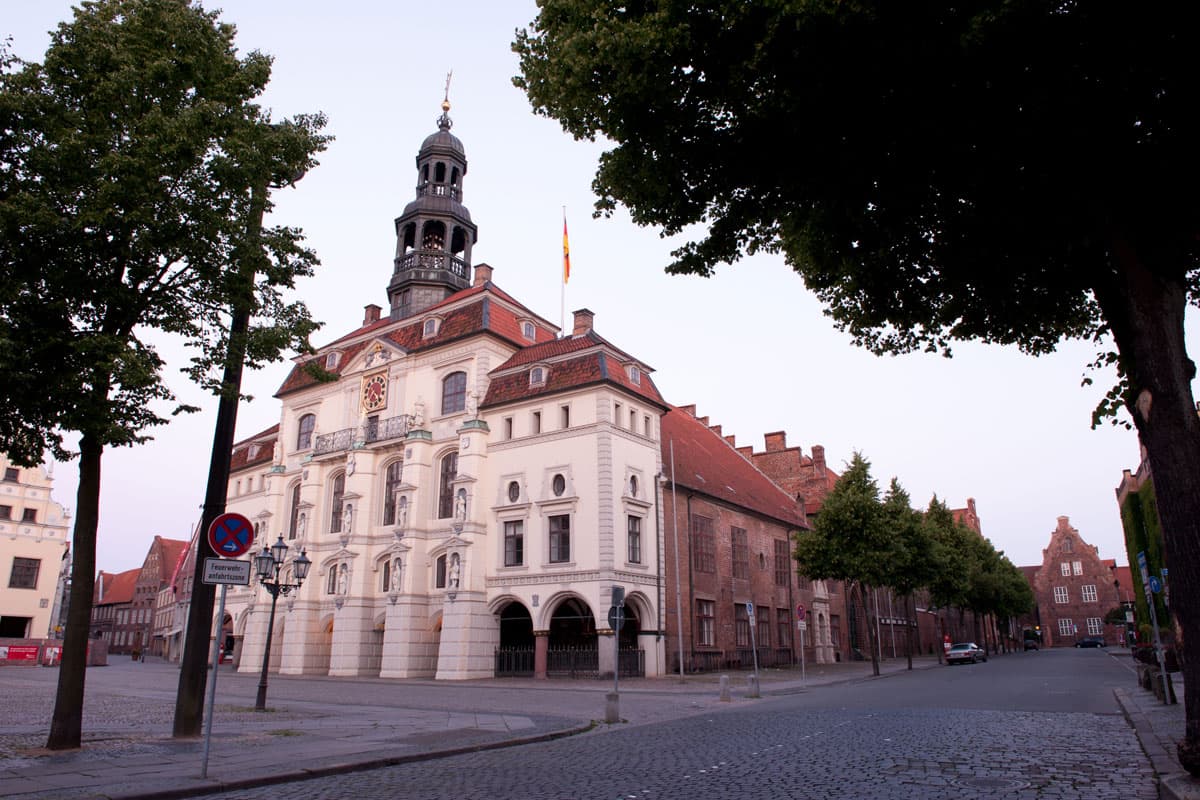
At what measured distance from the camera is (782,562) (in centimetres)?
4609

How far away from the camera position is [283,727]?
47.3 ft

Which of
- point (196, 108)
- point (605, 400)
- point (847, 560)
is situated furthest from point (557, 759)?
point (847, 560)

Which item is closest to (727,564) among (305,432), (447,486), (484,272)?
(447,486)

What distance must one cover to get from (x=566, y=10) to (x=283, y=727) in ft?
40.8

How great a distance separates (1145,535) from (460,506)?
3402cm

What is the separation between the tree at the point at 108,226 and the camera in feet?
36.1

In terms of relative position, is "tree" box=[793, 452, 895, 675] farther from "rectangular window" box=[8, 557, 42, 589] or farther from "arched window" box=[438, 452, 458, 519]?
"rectangular window" box=[8, 557, 42, 589]

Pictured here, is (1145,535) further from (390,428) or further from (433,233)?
(433,233)

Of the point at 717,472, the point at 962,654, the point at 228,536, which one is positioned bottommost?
the point at 962,654

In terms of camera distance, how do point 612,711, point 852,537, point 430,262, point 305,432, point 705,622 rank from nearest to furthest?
1. point 612,711
2. point 852,537
3. point 705,622
4. point 305,432
5. point 430,262

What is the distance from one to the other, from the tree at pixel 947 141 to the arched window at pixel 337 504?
3488 cm

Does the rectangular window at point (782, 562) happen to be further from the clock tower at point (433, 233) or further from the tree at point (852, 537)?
the clock tower at point (433, 233)

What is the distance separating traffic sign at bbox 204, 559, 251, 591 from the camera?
936 centimetres

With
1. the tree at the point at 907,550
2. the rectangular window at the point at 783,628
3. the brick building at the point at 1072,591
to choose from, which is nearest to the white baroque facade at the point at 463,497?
the tree at the point at 907,550
